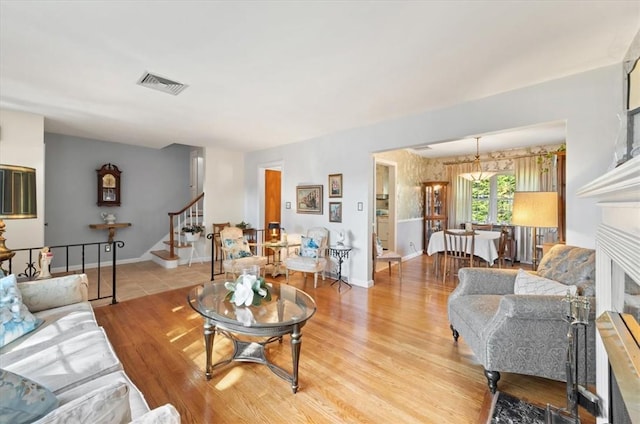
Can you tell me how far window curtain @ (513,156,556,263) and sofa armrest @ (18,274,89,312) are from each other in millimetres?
7268

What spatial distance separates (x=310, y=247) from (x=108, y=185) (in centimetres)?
456

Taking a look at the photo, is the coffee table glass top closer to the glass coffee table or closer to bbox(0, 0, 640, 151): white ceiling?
the glass coffee table

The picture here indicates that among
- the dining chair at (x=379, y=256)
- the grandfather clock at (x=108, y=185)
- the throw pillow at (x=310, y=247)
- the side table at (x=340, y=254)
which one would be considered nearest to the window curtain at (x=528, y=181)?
the dining chair at (x=379, y=256)

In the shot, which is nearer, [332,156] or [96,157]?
[332,156]

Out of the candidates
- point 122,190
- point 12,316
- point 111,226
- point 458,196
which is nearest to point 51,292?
point 12,316

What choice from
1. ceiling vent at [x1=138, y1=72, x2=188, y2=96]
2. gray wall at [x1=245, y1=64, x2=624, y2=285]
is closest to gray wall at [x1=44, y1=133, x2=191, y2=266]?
gray wall at [x1=245, y1=64, x2=624, y2=285]

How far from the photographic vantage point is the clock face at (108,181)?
5719mm

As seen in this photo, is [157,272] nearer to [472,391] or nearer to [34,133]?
[34,133]

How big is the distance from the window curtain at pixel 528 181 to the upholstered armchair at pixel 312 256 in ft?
14.3

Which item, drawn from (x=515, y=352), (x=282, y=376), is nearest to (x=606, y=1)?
(x=515, y=352)

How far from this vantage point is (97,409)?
2.51 ft

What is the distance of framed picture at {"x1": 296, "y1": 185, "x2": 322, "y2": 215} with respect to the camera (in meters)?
5.00

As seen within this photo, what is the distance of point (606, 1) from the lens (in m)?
1.68

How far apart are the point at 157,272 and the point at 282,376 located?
13.7 feet
